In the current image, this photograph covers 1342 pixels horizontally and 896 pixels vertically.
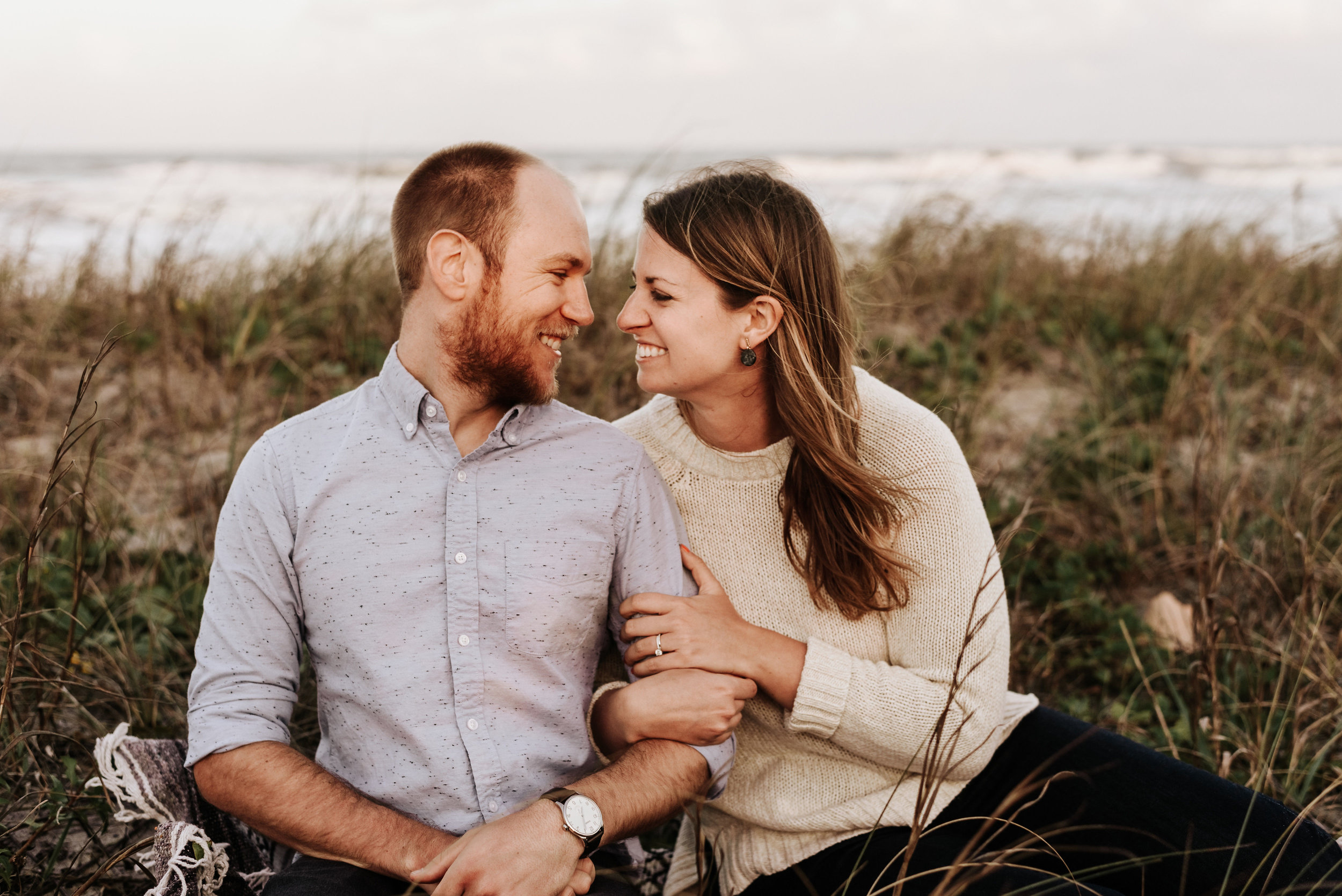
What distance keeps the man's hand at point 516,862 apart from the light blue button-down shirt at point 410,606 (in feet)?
Result: 0.58

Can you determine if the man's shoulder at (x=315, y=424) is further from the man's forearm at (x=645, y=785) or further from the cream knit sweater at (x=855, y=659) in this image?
the man's forearm at (x=645, y=785)

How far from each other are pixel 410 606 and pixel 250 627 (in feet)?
1.04

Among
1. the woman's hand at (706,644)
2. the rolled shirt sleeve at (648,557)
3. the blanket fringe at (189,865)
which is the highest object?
the rolled shirt sleeve at (648,557)

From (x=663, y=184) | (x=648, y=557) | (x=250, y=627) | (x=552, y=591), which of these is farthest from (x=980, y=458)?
(x=250, y=627)

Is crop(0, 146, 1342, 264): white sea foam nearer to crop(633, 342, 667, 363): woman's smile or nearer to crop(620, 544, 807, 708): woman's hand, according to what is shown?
crop(633, 342, 667, 363): woman's smile

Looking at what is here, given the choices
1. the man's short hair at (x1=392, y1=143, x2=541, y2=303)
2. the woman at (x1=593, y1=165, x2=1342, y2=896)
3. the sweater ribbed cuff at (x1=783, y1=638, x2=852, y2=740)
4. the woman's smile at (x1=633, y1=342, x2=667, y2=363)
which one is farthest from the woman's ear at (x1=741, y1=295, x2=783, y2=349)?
the sweater ribbed cuff at (x1=783, y1=638, x2=852, y2=740)

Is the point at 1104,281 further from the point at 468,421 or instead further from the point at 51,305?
the point at 51,305

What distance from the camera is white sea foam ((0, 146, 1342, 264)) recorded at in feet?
19.5

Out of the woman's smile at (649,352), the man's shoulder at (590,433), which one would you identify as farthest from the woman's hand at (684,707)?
the woman's smile at (649,352)

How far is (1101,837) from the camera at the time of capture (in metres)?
2.27

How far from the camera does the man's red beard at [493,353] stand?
2.20m

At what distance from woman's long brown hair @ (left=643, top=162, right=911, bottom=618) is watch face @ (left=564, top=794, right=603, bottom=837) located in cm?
76

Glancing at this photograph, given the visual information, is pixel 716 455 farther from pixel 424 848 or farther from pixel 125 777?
pixel 125 777

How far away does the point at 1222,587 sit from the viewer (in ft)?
11.9
